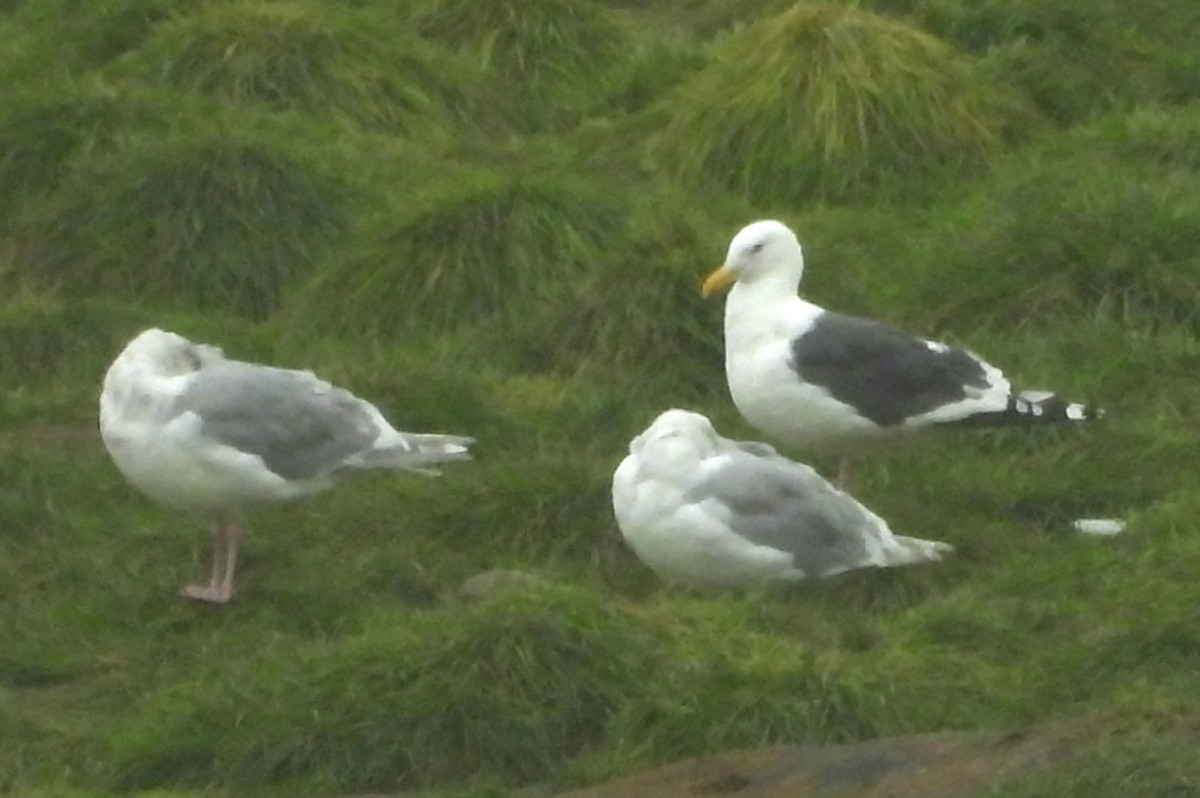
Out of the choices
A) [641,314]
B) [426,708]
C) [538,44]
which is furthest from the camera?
[538,44]

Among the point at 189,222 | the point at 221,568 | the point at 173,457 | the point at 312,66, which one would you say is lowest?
the point at 221,568

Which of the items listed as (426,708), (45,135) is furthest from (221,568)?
(45,135)

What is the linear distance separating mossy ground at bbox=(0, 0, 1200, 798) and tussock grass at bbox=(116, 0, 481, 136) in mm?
18

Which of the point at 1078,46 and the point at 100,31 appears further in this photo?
the point at 100,31

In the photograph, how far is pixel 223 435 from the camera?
24.3 feet

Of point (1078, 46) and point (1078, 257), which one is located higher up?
point (1078, 46)

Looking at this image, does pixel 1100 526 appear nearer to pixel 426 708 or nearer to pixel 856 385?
pixel 856 385

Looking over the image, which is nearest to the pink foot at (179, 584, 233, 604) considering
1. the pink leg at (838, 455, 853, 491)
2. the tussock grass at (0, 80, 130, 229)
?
the pink leg at (838, 455, 853, 491)

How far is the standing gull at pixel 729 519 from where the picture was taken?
708 centimetres

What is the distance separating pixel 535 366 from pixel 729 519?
2194mm

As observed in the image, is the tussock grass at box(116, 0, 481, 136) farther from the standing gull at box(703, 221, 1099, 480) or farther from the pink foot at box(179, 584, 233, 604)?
the pink foot at box(179, 584, 233, 604)

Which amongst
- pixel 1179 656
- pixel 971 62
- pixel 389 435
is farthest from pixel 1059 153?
pixel 1179 656

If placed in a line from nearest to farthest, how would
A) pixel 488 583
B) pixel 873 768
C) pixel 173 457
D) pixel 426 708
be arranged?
pixel 873 768 < pixel 426 708 < pixel 488 583 < pixel 173 457

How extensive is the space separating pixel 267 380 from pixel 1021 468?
209 centimetres
